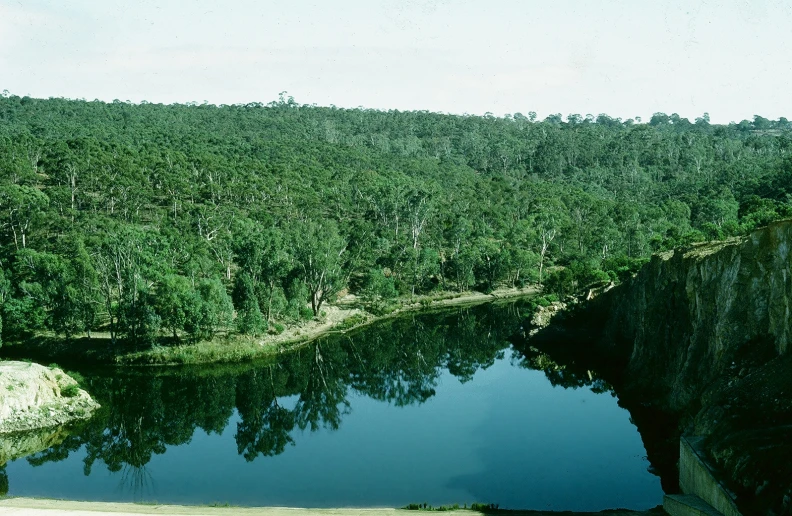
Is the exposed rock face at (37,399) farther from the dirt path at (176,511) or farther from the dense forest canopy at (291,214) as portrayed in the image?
the dirt path at (176,511)

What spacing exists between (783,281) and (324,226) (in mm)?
57168

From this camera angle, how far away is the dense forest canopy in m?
60.1

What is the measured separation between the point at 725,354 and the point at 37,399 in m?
38.7

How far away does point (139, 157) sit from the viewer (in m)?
110

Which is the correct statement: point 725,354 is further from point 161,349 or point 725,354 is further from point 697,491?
point 161,349

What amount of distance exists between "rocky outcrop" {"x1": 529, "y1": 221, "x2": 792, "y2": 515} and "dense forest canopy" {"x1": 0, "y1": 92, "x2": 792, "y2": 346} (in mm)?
19877

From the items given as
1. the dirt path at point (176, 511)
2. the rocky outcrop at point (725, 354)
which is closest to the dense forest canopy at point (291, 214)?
the rocky outcrop at point (725, 354)

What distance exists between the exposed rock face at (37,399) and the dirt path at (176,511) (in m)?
11.2

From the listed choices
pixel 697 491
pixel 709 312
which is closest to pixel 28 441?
pixel 697 491

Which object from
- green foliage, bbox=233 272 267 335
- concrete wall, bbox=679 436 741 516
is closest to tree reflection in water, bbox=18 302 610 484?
green foliage, bbox=233 272 267 335

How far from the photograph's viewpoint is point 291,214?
9888 centimetres

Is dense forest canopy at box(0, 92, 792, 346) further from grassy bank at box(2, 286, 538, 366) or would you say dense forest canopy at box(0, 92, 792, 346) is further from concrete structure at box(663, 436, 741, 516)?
concrete structure at box(663, 436, 741, 516)

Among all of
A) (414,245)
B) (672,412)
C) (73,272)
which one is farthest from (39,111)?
(672,412)

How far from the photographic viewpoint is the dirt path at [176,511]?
2975 cm
